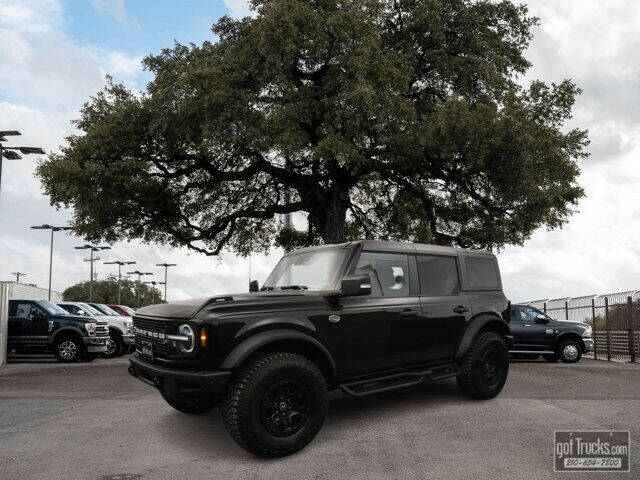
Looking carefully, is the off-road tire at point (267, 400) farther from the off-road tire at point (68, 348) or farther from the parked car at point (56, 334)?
the off-road tire at point (68, 348)

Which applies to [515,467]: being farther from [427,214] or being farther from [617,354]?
[427,214]

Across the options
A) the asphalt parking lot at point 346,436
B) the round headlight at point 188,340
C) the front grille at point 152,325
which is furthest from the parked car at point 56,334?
the round headlight at point 188,340

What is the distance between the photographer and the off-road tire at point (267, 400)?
4.98 metres

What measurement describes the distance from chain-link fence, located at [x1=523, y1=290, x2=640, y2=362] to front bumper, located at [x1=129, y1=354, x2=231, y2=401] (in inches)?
569

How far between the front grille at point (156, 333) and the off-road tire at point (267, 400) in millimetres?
823

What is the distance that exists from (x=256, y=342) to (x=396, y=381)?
2049mm

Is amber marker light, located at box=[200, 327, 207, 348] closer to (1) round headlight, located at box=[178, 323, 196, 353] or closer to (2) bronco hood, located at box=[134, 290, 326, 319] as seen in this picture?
(1) round headlight, located at box=[178, 323, 196, 353]

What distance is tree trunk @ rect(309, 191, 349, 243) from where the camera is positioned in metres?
19.9

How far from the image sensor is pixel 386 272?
6652 millimetres

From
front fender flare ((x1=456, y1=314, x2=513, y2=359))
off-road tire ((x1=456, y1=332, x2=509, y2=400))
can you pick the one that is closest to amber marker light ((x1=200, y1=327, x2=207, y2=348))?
front fender flare ((x1=456, y1=314, x2=513, y2=359))

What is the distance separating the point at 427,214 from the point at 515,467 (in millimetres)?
18498

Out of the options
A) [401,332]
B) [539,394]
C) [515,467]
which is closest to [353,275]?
[401,332]

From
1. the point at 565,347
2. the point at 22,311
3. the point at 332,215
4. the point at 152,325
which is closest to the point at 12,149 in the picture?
the point at 22,311

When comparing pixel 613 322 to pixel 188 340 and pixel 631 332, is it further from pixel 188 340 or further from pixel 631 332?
pixel 188 340
